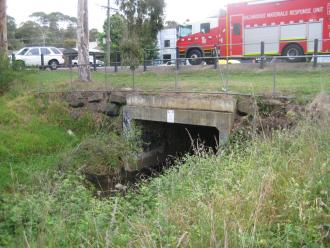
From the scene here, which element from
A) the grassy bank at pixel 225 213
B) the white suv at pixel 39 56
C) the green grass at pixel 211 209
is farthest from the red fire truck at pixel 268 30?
the grassy bank at pixel 225 213

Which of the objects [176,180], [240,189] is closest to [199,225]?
[240,189]

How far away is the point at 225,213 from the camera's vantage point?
3838 millimetres

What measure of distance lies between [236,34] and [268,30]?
88.5 inches

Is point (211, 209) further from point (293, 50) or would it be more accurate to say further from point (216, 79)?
point (293, 50)

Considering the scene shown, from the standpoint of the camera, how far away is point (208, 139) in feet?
47.5

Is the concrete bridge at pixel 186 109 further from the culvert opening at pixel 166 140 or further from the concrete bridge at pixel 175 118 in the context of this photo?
the culvert opening at pixel 166 140

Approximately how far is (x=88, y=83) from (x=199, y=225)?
1314 centimetres

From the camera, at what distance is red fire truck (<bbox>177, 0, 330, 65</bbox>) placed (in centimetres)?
2111

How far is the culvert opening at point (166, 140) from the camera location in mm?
13766

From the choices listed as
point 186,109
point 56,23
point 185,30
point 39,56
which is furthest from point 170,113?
point 56,23

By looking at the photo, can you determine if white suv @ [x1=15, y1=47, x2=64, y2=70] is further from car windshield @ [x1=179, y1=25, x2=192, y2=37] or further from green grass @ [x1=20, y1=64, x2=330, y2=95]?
green grass @ [x1=20, y1=64, x2=330, y2=95]

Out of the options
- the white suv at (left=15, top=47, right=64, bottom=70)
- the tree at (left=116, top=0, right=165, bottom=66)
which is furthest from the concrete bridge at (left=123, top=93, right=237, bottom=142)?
the white suv at (left=15, top=47, right=64, bottom=70)

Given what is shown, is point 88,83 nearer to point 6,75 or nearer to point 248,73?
point 6,75

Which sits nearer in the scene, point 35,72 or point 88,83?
point 88,83
